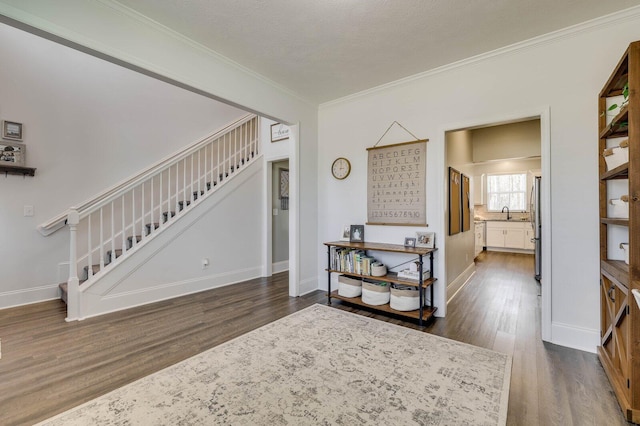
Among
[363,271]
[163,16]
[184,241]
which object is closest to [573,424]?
[363,271]

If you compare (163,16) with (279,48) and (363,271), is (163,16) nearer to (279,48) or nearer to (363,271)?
(279,48)

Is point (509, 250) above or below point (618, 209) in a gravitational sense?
below

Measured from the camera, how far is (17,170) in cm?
343

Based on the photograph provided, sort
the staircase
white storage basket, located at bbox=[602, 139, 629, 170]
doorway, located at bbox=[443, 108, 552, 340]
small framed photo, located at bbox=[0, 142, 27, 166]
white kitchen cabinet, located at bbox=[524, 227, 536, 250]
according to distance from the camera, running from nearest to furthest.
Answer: white storage basket, located at bbox=[602, 139, 629, 170]
doorway, located at bbox=[443, 108, 552, 340]
the staircase
small framed photo, located at bbox=[0, 142, 27, 166]
white kitchen cabinet, located at bbox=[524, 227, 536, 250]

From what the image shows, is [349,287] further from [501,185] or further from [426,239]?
[501,185]

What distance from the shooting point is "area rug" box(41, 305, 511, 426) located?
5.12 ft

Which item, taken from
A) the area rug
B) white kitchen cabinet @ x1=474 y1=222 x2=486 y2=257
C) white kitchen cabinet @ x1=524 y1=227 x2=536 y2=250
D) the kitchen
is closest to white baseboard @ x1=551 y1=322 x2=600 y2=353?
the area rug

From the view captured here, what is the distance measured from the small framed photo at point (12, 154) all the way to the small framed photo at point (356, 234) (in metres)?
4.33

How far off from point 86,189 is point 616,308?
588 cm

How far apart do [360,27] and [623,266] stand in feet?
8.93

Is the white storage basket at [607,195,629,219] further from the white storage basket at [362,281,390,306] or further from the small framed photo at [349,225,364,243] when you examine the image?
the small framed photo at [349,225,364,243]

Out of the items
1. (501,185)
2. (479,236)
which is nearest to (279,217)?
(479,236)

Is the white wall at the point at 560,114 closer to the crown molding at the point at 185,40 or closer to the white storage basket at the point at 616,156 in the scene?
the white storage basket at the point at 616,156

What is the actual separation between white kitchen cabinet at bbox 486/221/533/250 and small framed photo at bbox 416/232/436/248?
19.5 feet
